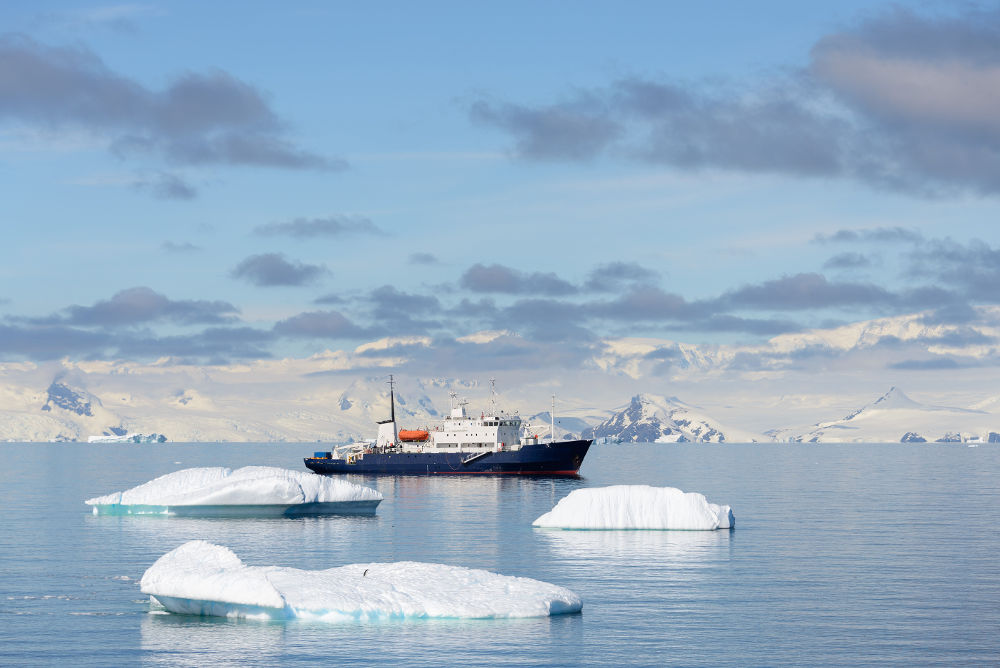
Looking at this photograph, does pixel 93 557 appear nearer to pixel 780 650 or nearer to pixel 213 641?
pixel 213 641

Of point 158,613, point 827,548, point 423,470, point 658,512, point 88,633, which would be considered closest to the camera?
point 88,633

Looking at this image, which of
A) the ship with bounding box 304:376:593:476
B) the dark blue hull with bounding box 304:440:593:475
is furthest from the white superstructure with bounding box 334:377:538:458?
the dark blue hull with bounding box 304:440:593:475

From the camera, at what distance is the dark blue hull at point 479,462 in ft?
466

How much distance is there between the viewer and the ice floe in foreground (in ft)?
124

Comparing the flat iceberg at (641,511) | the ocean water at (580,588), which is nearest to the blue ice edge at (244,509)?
the ocean water at (580,588)

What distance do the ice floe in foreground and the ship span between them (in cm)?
10028

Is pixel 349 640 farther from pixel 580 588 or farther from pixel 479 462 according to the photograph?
pixel 479 462

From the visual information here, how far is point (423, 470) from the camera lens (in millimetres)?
145625

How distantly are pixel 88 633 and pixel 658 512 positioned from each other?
126 ft

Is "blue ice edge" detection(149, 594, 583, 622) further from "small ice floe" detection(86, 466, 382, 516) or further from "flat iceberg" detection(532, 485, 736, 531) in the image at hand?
"small ice floe" detection(86, 466, 382, 516)

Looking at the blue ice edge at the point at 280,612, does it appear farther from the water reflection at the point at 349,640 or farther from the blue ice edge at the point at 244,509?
the blue ice edge at the point at 244,509

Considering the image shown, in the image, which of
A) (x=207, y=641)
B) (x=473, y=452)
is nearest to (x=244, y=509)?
(x=207, y=641)

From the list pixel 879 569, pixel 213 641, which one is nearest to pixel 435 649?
pixel 213 641

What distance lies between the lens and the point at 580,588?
46406 millimetres
